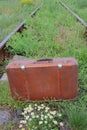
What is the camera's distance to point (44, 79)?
3129 millimetres

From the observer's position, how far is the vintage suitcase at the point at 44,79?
3057 mm

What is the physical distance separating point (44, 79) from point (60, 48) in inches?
74.4

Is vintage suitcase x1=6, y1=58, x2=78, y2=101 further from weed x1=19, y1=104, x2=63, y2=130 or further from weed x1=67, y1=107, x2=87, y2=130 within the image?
weed x1=67, y1=107, x2=87, y2=130

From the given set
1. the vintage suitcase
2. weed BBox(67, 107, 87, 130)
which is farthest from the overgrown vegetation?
the vintage suitcase

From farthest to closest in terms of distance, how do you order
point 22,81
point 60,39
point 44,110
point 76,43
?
point 60,39, point 76,43, point 22,81, point 44,110

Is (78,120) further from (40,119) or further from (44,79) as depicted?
(44,79)

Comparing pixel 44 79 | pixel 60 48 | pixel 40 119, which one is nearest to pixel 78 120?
pixel 40 119

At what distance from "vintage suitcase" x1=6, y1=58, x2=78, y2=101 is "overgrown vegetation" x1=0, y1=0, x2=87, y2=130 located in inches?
4.1

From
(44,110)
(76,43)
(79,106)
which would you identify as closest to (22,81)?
(44,110)

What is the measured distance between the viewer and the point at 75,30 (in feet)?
20.6

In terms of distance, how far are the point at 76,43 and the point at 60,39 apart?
458 millimetres

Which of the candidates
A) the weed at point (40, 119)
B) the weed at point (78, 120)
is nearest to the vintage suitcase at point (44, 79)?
the weed at point (40, 119)

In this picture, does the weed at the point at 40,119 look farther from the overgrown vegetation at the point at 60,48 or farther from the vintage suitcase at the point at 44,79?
the vintage suitcase at the point at 44,79

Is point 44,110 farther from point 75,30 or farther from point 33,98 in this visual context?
point 75,30
